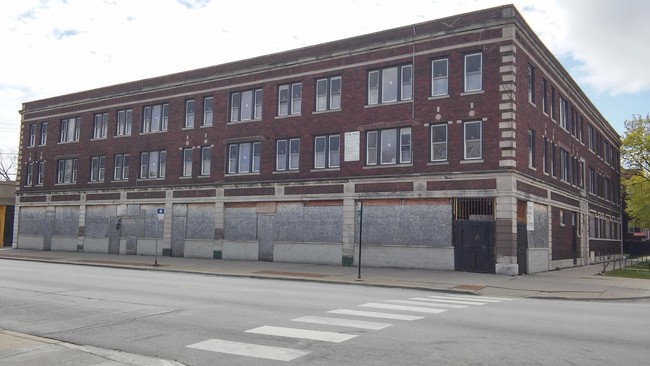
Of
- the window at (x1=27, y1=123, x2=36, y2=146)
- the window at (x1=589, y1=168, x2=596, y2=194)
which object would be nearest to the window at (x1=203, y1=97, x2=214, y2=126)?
the window at (x1=27, y1=123, x2=36, y2=146)

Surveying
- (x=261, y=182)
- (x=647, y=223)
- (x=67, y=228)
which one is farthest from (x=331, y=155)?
(x=647, y=223)

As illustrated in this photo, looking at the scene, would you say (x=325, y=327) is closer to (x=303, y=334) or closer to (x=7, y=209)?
(x=303, y=334)

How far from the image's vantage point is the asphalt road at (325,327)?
8008mm

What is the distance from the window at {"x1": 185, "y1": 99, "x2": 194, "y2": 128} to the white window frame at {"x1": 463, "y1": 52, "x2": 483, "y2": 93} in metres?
18.4

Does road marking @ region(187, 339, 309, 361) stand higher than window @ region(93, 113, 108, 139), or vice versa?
window @ region(93, 113, 108, 139)

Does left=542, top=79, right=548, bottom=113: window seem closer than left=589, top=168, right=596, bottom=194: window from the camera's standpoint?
Yes

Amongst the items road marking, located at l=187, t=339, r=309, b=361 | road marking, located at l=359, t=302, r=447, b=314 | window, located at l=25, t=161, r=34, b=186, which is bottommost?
road marking, located at l=187, t=339, r=309, b=361

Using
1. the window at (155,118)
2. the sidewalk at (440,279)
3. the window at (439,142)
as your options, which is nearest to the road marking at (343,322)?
the sidewalk at (440,279)

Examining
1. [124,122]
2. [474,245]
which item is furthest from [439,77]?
[124,122]

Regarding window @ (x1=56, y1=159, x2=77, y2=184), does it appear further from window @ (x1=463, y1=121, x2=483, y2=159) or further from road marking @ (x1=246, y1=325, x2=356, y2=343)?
road marking @ (x1=246, y1=325, x2=356, y2=343)

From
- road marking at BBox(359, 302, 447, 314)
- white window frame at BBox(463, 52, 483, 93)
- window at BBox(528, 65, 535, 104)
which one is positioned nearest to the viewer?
road marking at BBox(359, 302, 447, 314)

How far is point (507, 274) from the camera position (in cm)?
2445

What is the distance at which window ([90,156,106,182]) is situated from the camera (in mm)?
41625

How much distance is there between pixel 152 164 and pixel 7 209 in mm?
21371
